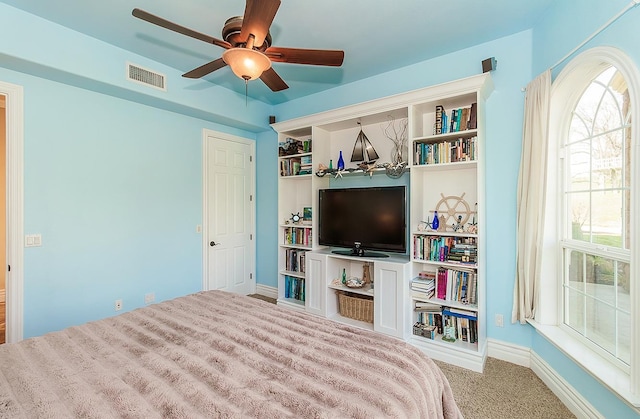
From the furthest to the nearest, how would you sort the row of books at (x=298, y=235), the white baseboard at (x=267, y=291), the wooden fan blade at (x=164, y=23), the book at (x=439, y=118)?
the white baseboard at (x=267, y=291)
the row of books at (x=298, y=235)
the book at (x=439, y=118)
the wooden fan blade at (x=164, y=23)

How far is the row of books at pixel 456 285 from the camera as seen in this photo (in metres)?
2.54

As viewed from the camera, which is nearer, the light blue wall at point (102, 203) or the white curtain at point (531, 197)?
the white curtain at point (531, 197)

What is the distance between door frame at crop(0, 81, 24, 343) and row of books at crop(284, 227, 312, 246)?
2.47m

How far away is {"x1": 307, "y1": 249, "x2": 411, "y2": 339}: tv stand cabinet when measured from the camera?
8.89ft

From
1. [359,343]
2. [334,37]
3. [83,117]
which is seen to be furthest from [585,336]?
[83,117]

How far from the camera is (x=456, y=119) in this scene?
103 inches

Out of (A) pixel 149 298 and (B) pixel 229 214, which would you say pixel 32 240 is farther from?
(B) pixel 229 214

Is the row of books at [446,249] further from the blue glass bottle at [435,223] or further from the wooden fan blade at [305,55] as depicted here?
the wooden fan blade at [305,55]

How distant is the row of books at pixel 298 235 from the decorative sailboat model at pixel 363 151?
107 centimetres

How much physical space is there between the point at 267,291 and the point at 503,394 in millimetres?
3003

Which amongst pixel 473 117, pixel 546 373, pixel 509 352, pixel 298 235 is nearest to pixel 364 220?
pixel 298 235

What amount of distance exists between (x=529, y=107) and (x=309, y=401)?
2578 mm

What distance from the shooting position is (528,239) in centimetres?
227

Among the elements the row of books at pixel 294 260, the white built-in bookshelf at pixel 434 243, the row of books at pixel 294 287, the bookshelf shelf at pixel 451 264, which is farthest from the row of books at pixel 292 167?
the bookshelf shelf at pixel 451 264
